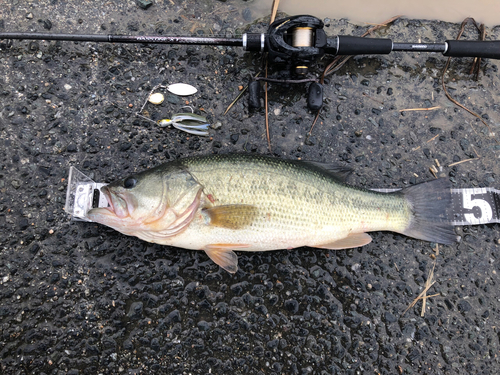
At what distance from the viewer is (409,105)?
2973 millimetres

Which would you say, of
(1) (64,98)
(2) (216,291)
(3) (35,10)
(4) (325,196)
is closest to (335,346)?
(2) (216,291)

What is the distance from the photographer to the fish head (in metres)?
2.22

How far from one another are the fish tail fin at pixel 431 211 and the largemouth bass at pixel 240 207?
0.69 ft

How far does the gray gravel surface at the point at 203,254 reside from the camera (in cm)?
247

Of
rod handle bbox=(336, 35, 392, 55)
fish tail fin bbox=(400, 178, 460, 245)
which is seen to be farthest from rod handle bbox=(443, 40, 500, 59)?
fish tail fin bbox=(400, 178, 460, 245)

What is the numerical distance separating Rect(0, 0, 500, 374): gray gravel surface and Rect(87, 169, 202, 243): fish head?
1.37 ft

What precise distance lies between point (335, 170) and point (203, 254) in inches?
56.5

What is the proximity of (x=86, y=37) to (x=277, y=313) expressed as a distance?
2973 millimetres

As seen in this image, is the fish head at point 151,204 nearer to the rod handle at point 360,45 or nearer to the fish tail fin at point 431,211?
the rod handle at point 360,45

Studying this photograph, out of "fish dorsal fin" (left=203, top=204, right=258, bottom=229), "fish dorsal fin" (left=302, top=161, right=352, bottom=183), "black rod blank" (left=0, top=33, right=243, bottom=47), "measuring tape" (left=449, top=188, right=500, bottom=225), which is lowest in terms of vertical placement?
"measuring tape" (left=449, top=188, right=500, bottom=225)

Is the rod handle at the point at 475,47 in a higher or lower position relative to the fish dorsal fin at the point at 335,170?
higher

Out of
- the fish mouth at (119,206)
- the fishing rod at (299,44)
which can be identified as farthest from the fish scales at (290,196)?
the fishing rod at (299,44)

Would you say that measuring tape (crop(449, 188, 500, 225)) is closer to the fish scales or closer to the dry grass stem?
the dry grass stem

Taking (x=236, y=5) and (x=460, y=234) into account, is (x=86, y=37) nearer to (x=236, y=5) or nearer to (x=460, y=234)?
(x=236, y=5)
